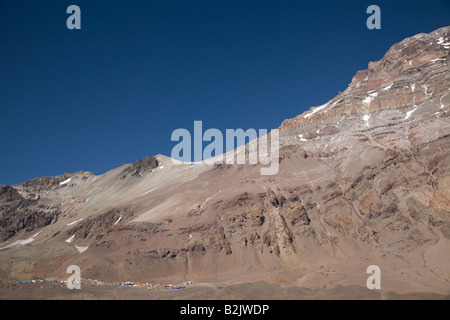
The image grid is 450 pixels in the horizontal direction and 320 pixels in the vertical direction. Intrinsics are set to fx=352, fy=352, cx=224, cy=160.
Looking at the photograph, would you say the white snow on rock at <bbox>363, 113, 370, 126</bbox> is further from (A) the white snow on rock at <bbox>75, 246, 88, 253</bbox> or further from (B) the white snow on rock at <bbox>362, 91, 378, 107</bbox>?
(A) the white snow on rock at <bbox>75, 246, 88, 253</bbox>

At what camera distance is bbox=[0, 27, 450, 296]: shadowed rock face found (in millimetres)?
57219

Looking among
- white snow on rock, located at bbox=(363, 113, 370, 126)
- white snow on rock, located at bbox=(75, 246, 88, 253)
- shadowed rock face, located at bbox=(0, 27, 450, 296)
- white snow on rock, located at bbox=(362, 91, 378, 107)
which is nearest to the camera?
shadowed rock face, located at bbox=(0, 27, 450, 296)

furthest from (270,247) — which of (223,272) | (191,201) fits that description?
(191,201)

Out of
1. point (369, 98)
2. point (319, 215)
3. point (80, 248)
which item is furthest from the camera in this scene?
point (369, 98)

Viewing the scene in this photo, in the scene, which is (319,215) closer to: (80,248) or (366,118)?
(366,118)

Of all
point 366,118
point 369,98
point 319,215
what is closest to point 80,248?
point 319,215

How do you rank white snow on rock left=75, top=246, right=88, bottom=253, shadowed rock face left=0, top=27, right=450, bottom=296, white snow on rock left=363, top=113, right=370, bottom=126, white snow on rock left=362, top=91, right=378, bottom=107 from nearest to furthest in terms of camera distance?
shadowed rock face left=0, top=27, right=450, bottom=296 < white snow on rock left=75, top=246, right=88, bottom=253 < white snow on rock left=363, top=113, right=370, bottom=126 < white snow on rock left=362, top=91, right=378, bottom=107

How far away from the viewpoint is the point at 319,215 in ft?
234

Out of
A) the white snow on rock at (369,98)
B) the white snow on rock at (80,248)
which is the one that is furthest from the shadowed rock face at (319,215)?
the white snow on rock at (80,248)

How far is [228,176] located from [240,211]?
856 inches

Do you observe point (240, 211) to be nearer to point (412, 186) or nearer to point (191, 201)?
point (191, 201)

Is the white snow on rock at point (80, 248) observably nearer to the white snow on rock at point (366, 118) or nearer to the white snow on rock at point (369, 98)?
the white snow on rock at point (366, 118)

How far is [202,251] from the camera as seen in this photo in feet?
224

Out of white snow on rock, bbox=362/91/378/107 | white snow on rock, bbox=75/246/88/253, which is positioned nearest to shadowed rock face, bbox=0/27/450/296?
white snow on rock, bbox=362/91/378/107
